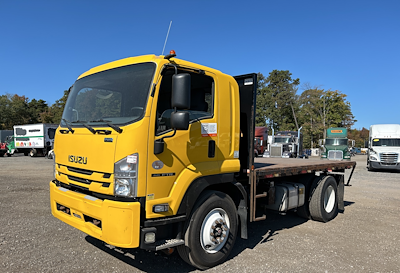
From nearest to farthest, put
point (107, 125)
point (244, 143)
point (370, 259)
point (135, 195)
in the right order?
1. point (135, 195)
2. point (107, 125)
3. point (370, 259)
4. point (244, 143)

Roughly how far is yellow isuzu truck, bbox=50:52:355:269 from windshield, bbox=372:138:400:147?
691 inches

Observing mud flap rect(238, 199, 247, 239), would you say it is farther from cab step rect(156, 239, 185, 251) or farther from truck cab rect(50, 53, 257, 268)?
cab step rect(156, 239, 185, 251)

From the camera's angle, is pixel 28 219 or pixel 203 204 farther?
pixel 28 219

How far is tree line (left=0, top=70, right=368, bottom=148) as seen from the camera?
165ft

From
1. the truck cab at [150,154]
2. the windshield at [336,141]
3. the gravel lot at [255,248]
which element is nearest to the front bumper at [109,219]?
the truck cab at [150,154]

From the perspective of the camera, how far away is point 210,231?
3.80 meters

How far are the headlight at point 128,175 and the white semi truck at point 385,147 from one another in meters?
19.5

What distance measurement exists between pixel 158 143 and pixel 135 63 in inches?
44.3

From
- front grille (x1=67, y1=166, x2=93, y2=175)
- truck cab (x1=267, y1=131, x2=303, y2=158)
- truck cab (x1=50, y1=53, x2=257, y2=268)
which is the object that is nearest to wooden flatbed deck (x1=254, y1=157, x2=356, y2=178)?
truck cab (x1=50, y1=53, x2=257, y2=268)

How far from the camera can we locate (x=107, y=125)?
3340mm

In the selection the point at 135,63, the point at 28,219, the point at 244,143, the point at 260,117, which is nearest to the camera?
the point at 135,63

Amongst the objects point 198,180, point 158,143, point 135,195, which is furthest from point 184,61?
point 135,195

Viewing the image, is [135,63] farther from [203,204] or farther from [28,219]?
[28,219]

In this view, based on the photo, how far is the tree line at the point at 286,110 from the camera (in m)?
50.4
